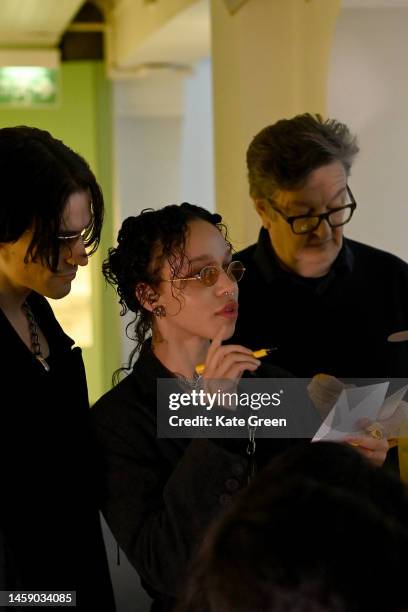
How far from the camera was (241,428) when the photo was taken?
1722 millimetres

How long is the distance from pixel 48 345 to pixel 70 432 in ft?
0.66

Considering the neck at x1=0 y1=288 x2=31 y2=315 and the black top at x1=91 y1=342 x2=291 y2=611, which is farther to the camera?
the neck at x1=0 y1=288 x2=31 y2=315

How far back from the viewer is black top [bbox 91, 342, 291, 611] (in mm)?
1586

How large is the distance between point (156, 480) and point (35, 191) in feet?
1.71

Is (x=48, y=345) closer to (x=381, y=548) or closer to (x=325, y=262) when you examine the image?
(x=325, y=262)

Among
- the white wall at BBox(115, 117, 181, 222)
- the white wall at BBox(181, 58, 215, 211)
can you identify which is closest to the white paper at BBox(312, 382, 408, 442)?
the white wall at BBox(115, 117, 181, 222)

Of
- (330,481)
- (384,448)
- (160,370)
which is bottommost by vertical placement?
(384,448)

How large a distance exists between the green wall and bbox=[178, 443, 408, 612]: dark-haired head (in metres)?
8.34

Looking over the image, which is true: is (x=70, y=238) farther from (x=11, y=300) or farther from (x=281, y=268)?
(x=281, y=268)

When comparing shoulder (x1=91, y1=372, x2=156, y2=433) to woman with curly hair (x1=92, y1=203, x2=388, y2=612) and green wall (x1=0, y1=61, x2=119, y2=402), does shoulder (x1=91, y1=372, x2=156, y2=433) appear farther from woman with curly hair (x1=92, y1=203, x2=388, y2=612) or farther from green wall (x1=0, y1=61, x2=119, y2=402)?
green wall (x1=0, y1=61, x2=119, y2=402)

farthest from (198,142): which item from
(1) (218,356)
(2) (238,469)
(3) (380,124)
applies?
(2) (238,469)

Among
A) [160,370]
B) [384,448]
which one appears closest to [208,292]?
[160,370]

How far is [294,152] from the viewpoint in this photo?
242 cm

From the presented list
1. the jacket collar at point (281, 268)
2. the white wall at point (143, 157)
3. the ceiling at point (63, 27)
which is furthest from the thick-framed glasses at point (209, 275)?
the white wall at point (143, 157)
